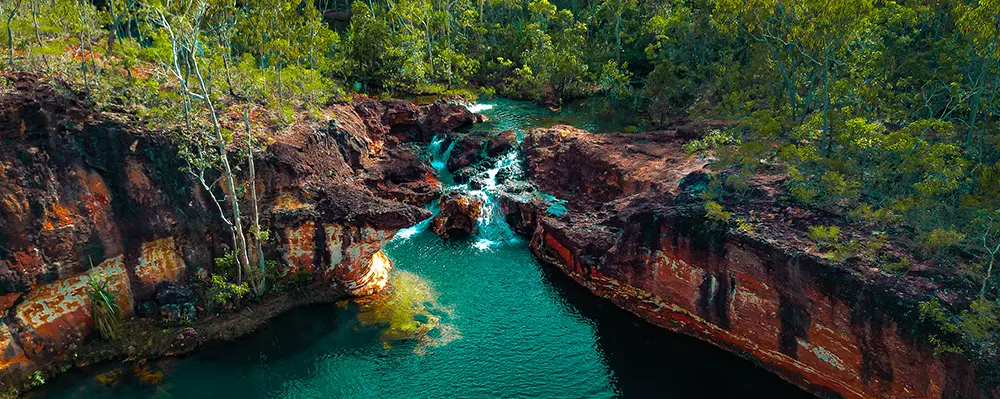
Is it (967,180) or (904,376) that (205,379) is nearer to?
(904,376)

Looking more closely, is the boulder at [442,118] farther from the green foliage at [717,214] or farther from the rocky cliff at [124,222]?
the green foliage at [717,214]

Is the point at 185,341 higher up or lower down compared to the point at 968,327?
lower down

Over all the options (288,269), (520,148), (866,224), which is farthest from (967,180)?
(288,269)

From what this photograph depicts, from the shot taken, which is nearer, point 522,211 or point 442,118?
point 522,211

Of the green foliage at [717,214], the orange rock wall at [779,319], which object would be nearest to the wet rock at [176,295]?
the orange rock wall at [779,319]

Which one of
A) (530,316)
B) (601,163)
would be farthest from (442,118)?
(530,316)

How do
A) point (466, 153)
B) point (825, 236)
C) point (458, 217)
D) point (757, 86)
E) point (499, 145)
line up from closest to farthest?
point (825, 236)
point (458, 217)
point (466, 153)
point (499, 145)
point (757, 86)

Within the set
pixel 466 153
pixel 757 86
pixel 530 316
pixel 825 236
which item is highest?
pixel 757 86

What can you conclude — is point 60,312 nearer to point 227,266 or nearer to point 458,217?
point 227,266
